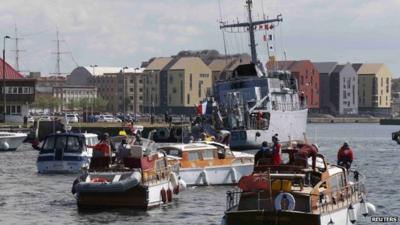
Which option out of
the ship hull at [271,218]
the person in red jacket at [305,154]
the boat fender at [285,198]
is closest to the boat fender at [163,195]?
the person in red jacket at [305,154]

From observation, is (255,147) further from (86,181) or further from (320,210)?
(320,210)

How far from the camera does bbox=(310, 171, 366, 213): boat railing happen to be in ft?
101

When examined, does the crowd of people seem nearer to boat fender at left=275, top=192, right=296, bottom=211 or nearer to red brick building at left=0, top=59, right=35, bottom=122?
boat fender at left=275, top=192, right=296, bottom=211

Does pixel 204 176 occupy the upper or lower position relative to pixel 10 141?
lower

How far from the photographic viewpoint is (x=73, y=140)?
5844 centimetres

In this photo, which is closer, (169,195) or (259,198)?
(259,198)

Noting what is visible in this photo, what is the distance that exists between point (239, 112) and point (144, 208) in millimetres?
58155

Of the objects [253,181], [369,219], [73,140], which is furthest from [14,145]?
[253,181]

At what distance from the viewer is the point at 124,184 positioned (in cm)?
3822

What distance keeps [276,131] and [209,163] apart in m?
52.6

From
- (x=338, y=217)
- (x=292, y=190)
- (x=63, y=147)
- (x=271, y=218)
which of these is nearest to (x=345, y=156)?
(x=338, y=217)

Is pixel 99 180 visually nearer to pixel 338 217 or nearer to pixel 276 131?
pixel 338 217

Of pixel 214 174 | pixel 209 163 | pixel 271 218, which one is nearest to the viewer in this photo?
pixel 271 218

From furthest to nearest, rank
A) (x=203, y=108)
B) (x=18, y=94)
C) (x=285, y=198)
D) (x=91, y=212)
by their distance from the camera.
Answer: (x=18, y=94) → (x=203, y=108) → (x=91, y=212) → (x=285, y=198)
